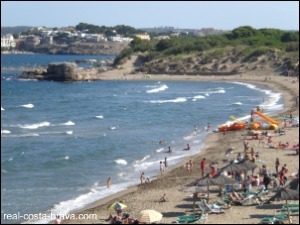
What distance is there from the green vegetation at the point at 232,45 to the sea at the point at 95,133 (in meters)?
19.6

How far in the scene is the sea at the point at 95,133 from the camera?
21944 millimetres

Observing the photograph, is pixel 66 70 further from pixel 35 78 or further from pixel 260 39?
pixel 260 39

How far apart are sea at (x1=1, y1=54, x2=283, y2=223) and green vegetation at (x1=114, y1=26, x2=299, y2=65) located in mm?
19639

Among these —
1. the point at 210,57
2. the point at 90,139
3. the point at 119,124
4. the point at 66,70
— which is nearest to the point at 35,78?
the point at 66,70

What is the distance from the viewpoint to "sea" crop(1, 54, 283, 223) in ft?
72.0

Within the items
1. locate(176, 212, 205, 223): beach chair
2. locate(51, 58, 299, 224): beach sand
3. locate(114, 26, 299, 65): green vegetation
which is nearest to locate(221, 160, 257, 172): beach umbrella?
locate(51, 58, 299, 224): beach sand

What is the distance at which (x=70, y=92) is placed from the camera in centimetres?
7119

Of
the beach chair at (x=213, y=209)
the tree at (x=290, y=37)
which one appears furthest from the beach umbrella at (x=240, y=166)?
the tree at (x=290, y=37)

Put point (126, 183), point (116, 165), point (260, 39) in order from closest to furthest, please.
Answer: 1. point (126, 183)
2. point (116, 165)
3. point (260, 39)

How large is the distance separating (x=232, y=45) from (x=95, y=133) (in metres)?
67.8

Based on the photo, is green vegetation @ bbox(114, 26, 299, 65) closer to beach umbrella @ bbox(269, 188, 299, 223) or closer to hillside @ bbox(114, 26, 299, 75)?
hillside @ bbox(114, 26, 299, 75)

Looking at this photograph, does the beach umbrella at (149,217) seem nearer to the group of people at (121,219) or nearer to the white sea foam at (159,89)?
the group of people at (121,219)

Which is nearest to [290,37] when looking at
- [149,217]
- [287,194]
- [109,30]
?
[109,30]

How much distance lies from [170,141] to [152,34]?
360ft
